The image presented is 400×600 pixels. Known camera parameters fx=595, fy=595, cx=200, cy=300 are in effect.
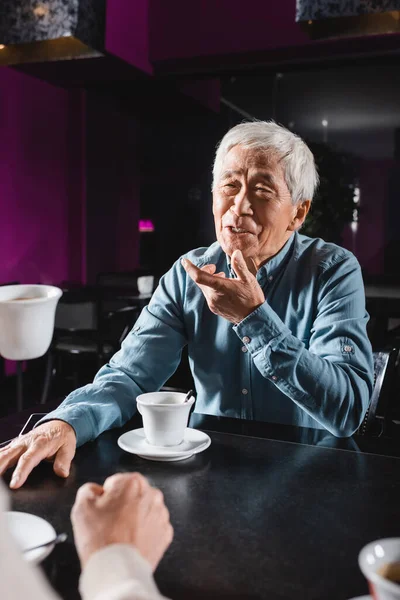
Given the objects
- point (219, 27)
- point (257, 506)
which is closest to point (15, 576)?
point (257, 506)

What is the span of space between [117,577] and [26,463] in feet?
1.92

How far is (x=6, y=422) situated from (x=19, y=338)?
24cm

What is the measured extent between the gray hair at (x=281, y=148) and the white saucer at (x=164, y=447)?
0.78 metres

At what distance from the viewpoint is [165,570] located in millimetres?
711

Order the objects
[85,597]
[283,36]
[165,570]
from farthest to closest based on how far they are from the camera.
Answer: [283,36] → [165,570] → [85,597]

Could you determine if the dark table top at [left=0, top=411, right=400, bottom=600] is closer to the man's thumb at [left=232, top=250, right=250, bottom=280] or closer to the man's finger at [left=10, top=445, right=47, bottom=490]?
the man's finger at [left=10, top=445, right=47, bottom=490]

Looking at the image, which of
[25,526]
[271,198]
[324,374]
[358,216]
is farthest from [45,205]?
[25,526]

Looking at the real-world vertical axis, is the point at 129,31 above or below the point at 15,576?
above

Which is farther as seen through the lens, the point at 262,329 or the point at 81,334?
the point at 81,334

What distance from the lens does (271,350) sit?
1311 mm

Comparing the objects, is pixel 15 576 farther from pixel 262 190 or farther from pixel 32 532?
pixel 262 190

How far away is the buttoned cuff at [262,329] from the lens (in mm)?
1311

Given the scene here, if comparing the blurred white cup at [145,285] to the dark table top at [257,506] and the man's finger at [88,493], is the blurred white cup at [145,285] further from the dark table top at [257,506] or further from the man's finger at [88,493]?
the man's finger at [88,493]

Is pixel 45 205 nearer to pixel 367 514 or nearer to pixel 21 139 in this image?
pixel 21 139
